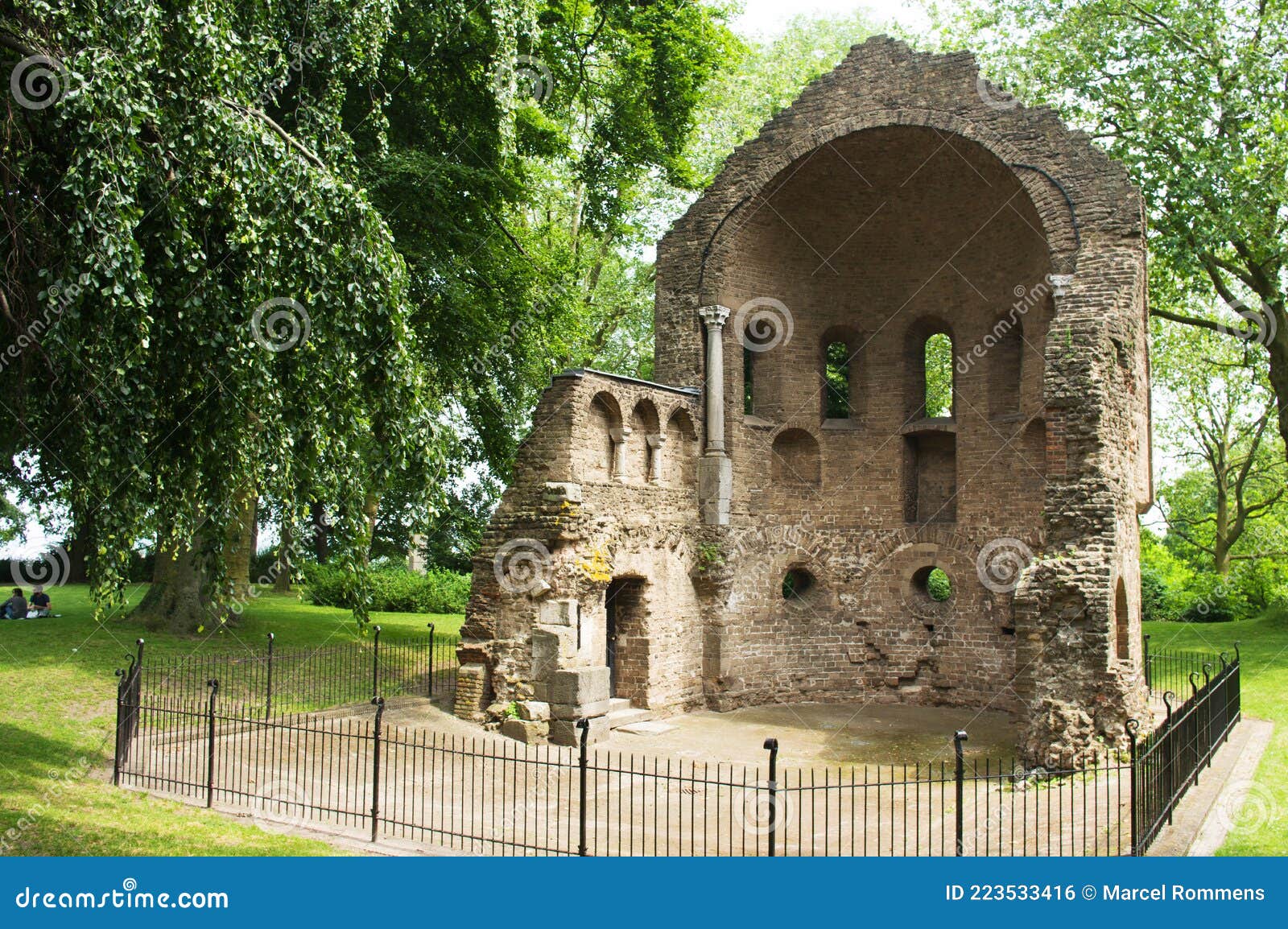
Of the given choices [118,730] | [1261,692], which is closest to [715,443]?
[1261,692]

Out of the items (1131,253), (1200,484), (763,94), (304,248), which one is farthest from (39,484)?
(1200,484)

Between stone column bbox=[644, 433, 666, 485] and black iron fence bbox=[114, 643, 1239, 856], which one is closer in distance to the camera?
black iron fence bbox=[114, 643, 1239, 856]

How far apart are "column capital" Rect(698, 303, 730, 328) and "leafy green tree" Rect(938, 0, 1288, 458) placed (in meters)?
9.28

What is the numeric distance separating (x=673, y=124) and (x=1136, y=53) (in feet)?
32.5

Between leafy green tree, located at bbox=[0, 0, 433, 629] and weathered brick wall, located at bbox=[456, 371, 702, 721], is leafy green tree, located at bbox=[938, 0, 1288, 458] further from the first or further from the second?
leafy green tree, located at bbox=[0, 0, 433, 629]

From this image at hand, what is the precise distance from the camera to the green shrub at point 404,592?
30109 millimetres

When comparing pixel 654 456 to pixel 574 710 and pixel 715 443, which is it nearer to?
pixel 715 443

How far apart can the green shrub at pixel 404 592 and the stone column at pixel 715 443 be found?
42.7 feet

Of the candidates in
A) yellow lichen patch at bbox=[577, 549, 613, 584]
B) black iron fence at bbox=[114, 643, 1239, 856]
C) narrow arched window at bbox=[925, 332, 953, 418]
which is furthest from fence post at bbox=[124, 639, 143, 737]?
narrow arched window at bbox=[925, 332, 953, 418]

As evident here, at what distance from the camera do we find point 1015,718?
1750 centimetres

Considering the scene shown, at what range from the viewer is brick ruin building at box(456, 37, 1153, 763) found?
15.9 metres

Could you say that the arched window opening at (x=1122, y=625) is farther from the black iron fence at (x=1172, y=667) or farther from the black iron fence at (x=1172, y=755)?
the black iron fence at (x=1172, y=755)

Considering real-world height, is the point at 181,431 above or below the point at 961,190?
below

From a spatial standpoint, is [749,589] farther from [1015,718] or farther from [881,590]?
[1015,718]
